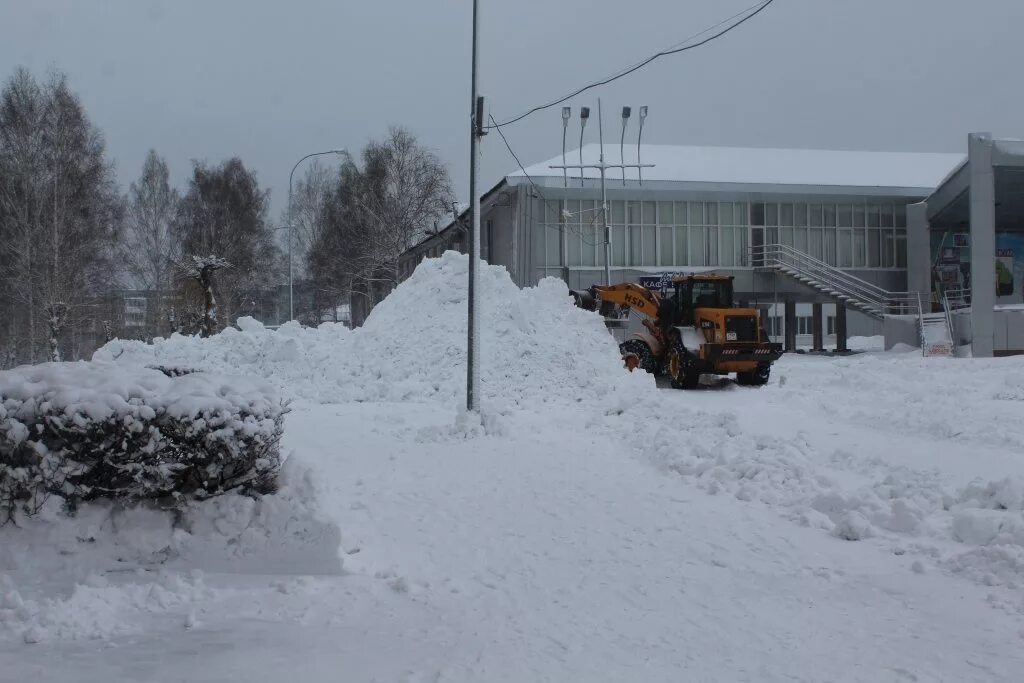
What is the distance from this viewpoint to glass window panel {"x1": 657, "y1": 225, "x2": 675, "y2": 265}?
40.5 metres

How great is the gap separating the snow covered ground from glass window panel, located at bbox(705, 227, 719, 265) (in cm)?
2985

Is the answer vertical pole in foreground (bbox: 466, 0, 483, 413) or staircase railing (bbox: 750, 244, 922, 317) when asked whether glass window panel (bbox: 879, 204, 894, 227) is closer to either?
staircase railing (bbox: 750, 244, 922, 317)

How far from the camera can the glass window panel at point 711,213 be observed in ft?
135

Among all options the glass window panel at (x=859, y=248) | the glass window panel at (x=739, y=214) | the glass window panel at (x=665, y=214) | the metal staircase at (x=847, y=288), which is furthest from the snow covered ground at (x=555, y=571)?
the glass window panel at (x=859, y=248)

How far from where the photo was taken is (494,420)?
12711 millimetres

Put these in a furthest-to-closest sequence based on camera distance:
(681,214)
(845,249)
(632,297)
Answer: (845,249) → (681,214) → (632,297)

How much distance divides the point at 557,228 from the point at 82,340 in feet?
69.5

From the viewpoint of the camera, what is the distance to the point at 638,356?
878 inches

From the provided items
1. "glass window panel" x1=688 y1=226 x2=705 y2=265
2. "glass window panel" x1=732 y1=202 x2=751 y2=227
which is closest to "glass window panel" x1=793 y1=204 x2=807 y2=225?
"glass window panel" x1=732 y1=202 x2=751 y2=227

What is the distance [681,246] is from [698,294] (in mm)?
19527

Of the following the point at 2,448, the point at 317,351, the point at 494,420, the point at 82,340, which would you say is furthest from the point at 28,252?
the point at 2,448

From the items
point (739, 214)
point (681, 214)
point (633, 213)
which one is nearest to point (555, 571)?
point (633, 213)

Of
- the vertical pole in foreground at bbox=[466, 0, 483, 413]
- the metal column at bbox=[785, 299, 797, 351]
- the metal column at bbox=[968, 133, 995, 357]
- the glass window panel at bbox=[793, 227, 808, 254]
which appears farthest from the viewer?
the metal column at bbox=[785, 299, 797, 351]

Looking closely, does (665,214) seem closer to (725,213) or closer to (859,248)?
(725,213)
